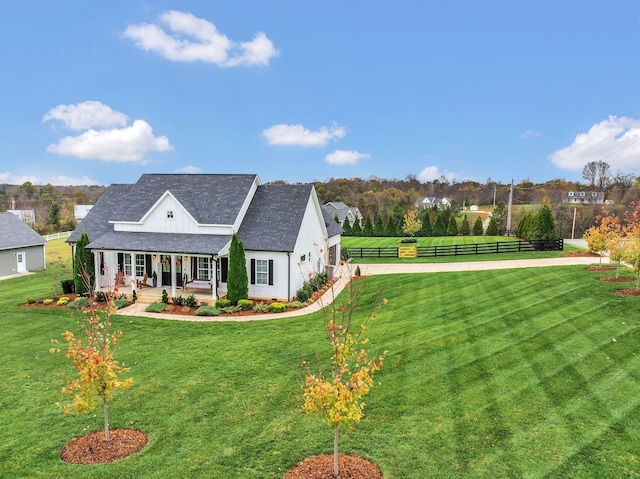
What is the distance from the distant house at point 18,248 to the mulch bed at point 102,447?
28258mm

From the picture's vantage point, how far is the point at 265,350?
42.1 ft

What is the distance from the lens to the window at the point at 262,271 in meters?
20.2

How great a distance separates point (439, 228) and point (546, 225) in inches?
684

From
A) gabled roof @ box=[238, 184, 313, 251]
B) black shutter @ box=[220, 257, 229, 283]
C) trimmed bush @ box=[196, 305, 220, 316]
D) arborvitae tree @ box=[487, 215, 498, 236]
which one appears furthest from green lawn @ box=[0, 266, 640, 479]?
arborvitae tree @ box=[487, 215, 498, 236]

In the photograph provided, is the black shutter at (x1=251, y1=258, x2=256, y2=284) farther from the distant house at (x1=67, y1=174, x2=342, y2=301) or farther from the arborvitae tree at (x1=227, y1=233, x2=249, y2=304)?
the arborvitae tree at (x1=227, y1=233, x2=249, y2=304)

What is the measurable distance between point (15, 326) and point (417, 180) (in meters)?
98.5

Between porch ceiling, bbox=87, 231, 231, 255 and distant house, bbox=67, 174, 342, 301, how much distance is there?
48 mm

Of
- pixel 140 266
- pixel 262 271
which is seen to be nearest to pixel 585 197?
pixel 262 271

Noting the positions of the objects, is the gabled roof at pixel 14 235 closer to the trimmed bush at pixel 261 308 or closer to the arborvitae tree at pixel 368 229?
the trimmed bush at pixel 261 308

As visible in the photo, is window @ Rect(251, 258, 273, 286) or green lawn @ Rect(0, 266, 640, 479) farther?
window @ Rect(251, 258, 273, 286)

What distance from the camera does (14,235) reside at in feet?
102

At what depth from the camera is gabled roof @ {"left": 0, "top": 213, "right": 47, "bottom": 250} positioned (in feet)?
98.9

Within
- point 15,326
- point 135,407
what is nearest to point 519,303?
point 135,407

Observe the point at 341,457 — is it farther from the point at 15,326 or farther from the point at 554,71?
the point at 554,71
